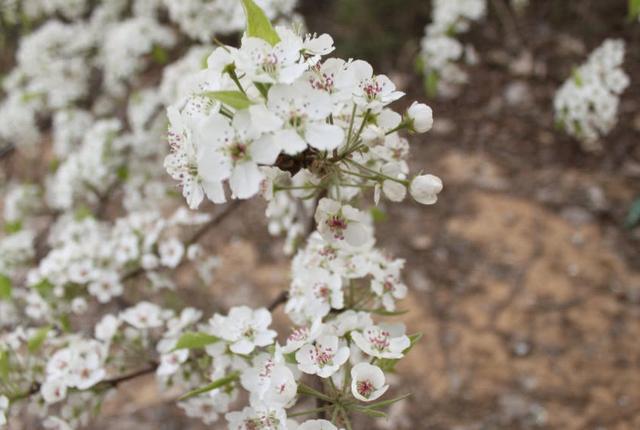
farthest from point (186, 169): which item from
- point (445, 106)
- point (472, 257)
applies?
point (445, 106)

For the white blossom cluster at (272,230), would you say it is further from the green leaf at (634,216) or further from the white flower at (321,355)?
the green leaf at (634,216)

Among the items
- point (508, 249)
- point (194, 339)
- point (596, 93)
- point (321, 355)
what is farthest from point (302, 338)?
point (508, 249)

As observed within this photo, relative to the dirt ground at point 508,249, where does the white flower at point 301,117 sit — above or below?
below

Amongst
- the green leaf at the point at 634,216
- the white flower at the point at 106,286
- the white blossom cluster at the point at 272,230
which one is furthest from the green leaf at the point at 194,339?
the green leaf at the point at 634,216

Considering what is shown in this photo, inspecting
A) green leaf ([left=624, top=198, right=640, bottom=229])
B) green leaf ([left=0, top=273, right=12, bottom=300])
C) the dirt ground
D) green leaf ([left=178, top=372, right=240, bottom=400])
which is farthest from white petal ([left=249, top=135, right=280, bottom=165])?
green leaf ([left=624, top=198, right=640, bottom=229])

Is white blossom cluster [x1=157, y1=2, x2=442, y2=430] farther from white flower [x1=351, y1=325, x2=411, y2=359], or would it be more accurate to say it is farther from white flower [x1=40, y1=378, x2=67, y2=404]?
white flower [x1=40, y1=378, x2=67, y2=404]

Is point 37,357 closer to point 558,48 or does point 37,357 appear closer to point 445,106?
point 445,106

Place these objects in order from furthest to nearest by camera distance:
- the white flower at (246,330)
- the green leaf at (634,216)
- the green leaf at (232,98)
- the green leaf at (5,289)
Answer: the green leaf at (634,216)
the green leaf at (5,289)
the white flower at (246,330)
the green leaf at (232,98)
